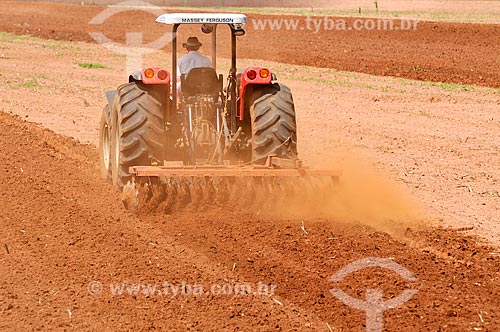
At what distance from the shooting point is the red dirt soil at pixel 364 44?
20.9 meters

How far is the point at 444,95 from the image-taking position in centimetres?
1748

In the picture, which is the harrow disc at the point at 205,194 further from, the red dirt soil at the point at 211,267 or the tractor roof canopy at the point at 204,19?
the tractor roof canopy at the point at 204,19

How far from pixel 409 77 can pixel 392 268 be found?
1358 centimetres

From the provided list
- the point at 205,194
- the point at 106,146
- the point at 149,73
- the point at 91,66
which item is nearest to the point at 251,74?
the point at 149,73

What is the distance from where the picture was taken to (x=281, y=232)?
25.9ft

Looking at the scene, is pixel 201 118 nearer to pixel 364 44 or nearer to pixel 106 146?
pixel 106 146

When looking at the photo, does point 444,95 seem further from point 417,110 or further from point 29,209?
point 29,209

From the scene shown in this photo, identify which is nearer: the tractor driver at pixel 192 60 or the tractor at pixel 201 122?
the tractor at pixel 201 122

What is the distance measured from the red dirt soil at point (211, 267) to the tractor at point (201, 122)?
480 millimetres
